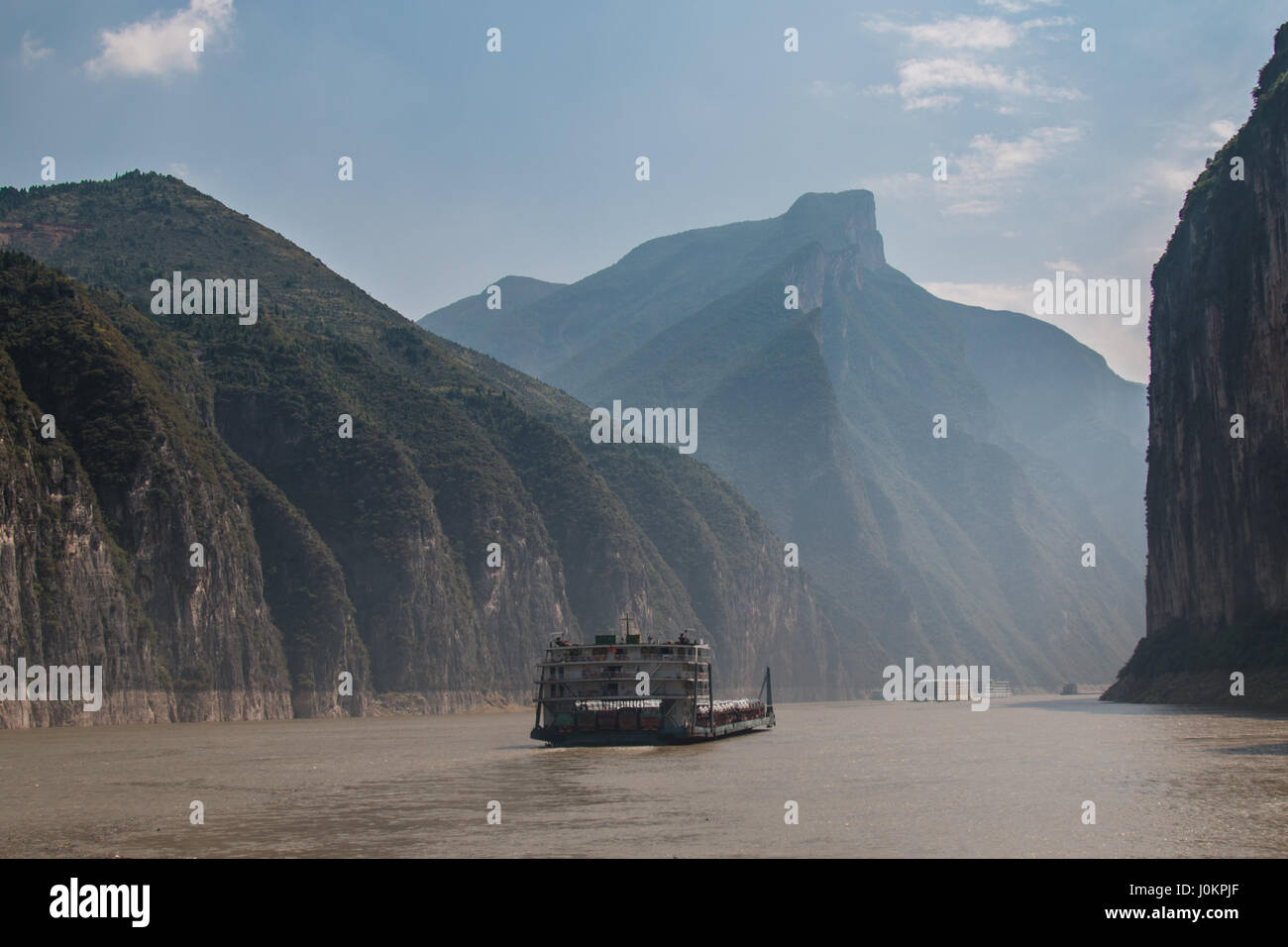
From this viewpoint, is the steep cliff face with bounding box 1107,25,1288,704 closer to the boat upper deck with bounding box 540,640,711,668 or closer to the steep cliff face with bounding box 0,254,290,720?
the boat upper deck with bounding box 540,640,711,668

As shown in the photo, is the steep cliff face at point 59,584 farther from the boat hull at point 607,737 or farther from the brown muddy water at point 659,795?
the boat hull at point 607,737

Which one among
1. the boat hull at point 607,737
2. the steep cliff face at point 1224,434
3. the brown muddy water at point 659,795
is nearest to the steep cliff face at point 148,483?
the brown muddy water at point 659,795

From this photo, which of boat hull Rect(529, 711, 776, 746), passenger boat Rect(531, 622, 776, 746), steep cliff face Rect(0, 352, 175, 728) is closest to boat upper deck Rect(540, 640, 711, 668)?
passenger boat Rect(531, 622, 776, 746)

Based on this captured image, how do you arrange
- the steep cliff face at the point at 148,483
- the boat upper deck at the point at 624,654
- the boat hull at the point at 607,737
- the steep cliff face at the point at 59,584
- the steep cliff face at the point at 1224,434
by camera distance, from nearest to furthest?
the boat hull at the point at 607,737
the boat upper deck at the point at 624,654
the steep cliff face at the point at 59,584
the steep cliff face at the point at 1224,434
the steep cliff face at the point at 148,483

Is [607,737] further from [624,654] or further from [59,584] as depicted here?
[59,584]

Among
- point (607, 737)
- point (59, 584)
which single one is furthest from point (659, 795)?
point (59, 584)
